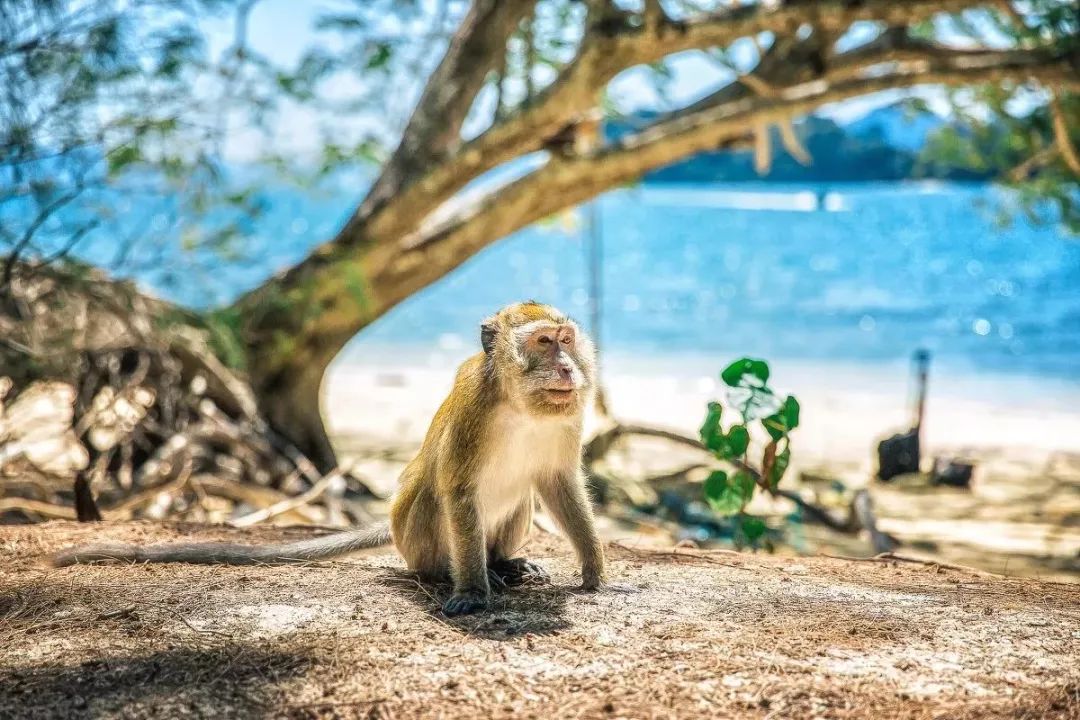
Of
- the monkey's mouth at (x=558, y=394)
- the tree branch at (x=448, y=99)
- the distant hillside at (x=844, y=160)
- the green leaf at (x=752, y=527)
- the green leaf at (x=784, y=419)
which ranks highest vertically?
the distant hillside at (x=844, y=160)

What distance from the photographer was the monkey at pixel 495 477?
3.93m

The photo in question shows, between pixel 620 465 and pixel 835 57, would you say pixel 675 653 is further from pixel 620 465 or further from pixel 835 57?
pixel 620 465

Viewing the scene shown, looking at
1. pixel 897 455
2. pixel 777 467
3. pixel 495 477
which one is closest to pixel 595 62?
pixel 777 467

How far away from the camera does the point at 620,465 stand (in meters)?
12.6

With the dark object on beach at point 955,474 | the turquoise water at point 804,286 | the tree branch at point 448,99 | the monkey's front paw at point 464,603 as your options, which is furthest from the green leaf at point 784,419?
the dark object on beach at point 955,474

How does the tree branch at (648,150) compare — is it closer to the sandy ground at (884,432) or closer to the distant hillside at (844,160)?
the sandy ground at (884,432)

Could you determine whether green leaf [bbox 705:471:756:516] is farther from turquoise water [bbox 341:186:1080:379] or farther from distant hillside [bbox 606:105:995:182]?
distant hillside [bbox 606:105:995:182]

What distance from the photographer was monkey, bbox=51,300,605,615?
155 inches

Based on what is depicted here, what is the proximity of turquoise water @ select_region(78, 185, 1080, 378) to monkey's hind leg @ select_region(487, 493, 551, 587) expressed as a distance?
173 inches

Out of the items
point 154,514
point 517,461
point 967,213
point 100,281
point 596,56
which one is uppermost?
point 967,213

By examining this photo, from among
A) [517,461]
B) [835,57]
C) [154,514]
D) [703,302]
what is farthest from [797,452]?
[703,302]

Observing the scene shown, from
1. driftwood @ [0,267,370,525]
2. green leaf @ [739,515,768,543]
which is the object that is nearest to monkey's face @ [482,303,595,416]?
green leaf @ [739,515,768,543]

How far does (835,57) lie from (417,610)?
819 cm

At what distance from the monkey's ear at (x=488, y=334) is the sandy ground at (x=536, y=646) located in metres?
1.00
